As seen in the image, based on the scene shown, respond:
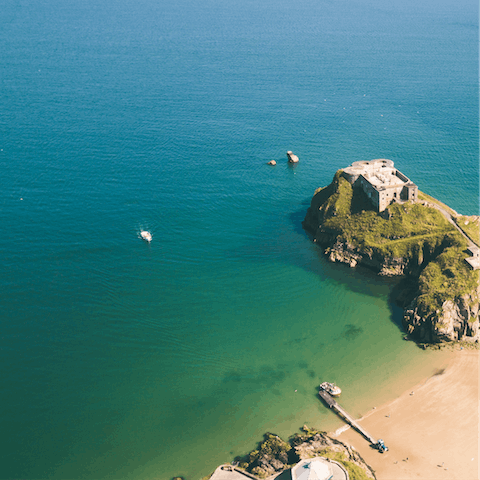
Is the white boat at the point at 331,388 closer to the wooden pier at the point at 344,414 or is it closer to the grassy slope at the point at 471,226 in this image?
the wooden pier at the point at 344,414

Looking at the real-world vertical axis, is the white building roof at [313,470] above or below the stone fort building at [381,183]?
below

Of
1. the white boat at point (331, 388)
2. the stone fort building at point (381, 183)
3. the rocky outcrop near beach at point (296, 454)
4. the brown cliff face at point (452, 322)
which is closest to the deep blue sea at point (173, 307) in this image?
the white boat at point (331, 388)

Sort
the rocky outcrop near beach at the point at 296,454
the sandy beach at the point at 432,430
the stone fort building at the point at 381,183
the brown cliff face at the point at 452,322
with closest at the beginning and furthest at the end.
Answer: the rocky outcrop near beach at the point at 296,454 → the sandy beach at the point at 432,430 → the brown cliff face at the point at 452,322 → the stone fort building at the point at 381,183

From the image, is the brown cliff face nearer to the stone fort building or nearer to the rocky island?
the rocky island

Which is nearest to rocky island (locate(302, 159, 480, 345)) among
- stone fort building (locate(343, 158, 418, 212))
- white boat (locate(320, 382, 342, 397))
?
stone fort building (locate(343, 158, 418, 212))

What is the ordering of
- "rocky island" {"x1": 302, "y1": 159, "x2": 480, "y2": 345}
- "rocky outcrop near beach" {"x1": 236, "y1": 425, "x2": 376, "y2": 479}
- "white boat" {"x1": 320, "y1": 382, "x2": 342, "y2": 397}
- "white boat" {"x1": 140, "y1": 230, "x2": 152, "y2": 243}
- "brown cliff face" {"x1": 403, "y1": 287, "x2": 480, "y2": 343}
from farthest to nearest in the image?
"white boat" {"x1": 140, "y1": 230, "x2": 152, "y2": 243} < "rocky island" {"x1": 302, "y1": 159, "x2": 480, "y2": 345} < "brown cliff face" {"x1": 403, "y1": 287, "x2": 480, "y2": 343} < "white boat" {"x1": 320, "y1": 382, "x2": 342, "y2": 397} < "rocky outcrop near beach" {"x1": 236, "y1": 425, "x2": 376, "y2": 479}

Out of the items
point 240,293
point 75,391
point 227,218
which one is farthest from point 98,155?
point 75,391

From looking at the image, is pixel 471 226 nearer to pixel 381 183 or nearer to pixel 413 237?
pixel 413 237
